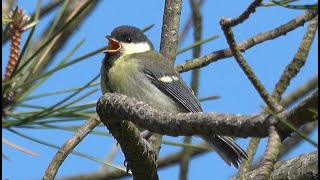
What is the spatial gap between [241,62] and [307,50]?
502mm

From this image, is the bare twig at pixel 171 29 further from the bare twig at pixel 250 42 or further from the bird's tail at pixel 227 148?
the bird's tail at pixel 227 148

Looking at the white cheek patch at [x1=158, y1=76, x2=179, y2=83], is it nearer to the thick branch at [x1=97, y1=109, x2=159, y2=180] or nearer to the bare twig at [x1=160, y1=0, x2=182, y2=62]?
the bare twig at [x1=160, y1=0, x2=182, y2=62]

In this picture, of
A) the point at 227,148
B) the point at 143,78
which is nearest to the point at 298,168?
the point at 227,148

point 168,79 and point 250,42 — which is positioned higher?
point 168,79

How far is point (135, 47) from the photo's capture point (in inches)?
127

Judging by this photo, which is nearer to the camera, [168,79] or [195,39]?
[195,39]

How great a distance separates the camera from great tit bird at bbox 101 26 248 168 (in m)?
2.79

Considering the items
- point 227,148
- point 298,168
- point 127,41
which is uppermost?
point 127,41

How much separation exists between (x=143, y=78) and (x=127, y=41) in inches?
11.6

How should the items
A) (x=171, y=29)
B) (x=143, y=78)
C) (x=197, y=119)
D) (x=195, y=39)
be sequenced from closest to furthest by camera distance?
(x=197, y=119) → (x=195, y=39) → (x=171, y=29) → (x=143, y=78)

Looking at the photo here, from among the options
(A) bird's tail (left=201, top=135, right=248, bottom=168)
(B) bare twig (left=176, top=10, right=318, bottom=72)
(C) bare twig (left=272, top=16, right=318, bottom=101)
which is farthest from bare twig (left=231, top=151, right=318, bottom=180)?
(A) bird's tail (left=201, top=135, right=248, bottom=168)

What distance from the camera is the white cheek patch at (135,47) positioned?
311 centimetres

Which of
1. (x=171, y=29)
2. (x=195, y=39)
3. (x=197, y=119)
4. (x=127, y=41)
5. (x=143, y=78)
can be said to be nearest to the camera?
(x=197, y=119)

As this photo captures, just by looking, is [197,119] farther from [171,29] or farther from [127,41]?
[127,41]
